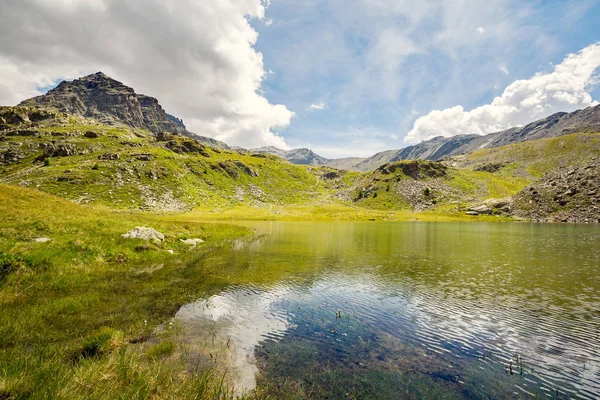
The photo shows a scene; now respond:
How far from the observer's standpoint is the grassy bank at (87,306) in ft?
29.5

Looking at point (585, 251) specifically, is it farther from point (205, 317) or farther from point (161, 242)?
point (161, 242)

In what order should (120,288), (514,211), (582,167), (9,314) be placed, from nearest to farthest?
(9,314) → (120,288) → (582,167) → (514,211)

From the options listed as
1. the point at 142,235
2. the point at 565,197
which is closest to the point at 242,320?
the point at 142,235

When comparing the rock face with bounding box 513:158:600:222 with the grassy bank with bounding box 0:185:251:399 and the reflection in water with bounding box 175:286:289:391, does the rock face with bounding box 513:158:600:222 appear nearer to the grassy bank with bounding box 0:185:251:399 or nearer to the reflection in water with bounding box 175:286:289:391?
the reflection in water with bounding box 175:286:289:391

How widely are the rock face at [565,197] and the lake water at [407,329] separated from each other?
425 feet

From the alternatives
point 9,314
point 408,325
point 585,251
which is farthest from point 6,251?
point 585,251

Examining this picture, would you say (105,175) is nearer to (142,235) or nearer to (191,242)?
(191,242)

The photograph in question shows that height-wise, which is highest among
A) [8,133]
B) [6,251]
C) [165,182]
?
[8,133]

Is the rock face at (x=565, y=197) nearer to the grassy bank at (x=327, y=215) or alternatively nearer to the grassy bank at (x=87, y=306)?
the grassy bank at (x=327, y=215)

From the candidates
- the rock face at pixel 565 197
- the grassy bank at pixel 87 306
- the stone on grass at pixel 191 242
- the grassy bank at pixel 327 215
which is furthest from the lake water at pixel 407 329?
the rock face at pixel 565 197

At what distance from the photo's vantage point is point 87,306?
Result: 1717 cm

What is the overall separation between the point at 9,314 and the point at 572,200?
18595 centimetres

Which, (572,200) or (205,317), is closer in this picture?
(205,317)

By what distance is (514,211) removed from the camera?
156 meters
